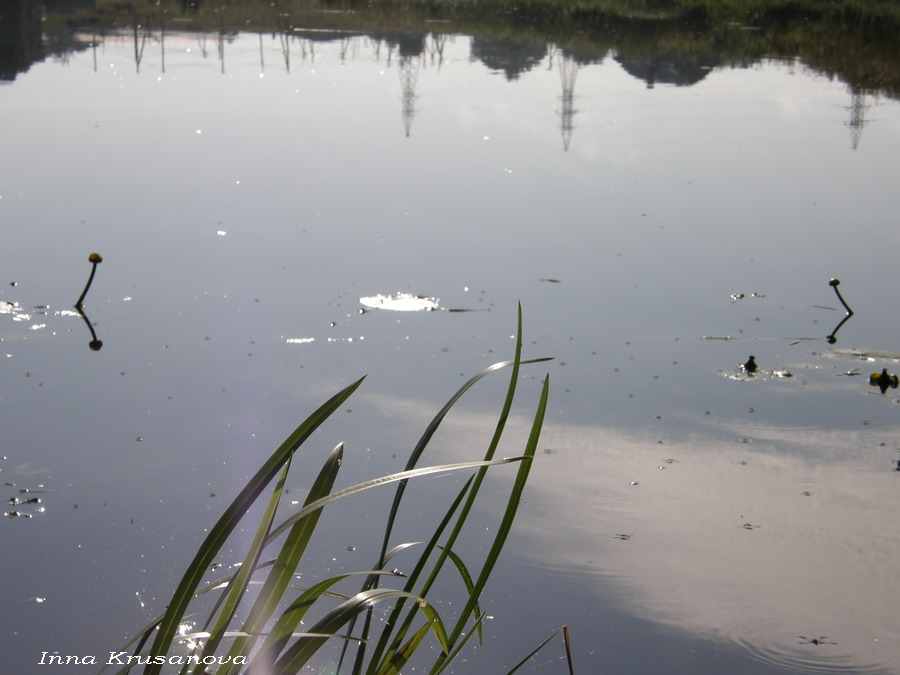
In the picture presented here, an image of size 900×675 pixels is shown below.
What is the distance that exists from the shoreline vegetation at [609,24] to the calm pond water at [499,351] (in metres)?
6.48

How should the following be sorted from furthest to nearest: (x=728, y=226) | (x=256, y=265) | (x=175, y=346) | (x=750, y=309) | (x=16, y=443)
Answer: (x=728, y=226) < (x=256, y=265) < (x=750, y=309) < (x=175, y=346) < (x=16, y=443)

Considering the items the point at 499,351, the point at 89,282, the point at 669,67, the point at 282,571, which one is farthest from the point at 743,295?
the point at 669,67

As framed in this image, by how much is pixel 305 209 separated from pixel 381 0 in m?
22.7

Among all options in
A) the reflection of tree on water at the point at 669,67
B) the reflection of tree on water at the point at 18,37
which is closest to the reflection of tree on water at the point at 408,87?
the reflection of tree on water at the point at 669,67

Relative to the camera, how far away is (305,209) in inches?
436

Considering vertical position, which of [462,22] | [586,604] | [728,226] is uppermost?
[462,22]

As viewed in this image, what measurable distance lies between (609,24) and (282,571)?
1050 inches

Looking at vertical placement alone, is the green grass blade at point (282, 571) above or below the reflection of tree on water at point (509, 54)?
below

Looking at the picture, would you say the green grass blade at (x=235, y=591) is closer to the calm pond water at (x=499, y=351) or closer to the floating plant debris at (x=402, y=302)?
the calm pond water at (x=499, y=351)

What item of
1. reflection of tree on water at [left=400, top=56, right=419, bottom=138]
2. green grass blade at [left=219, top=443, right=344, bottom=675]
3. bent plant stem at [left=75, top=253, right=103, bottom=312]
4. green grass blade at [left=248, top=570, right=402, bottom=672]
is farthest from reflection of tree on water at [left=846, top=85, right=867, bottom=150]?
green grass blade at [left=248, top=570, right=402, bottom=672]

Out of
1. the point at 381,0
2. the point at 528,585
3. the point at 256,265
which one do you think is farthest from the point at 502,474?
the point at 381,0

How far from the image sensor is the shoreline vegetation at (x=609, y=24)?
73.4 feet

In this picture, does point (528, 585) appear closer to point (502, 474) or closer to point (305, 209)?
point (502, 474)

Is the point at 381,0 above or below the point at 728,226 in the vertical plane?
above
